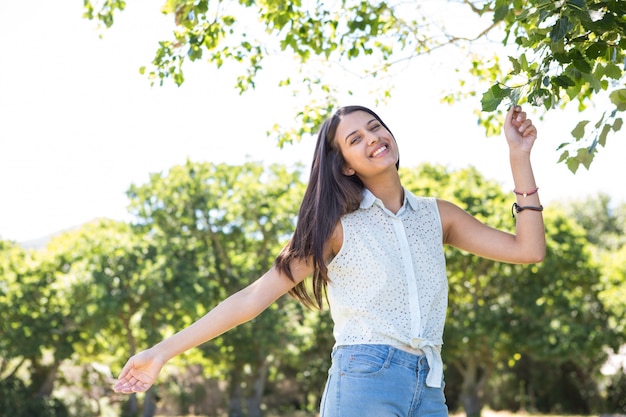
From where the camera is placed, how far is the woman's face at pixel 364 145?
2.89 meters

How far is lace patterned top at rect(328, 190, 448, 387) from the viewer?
8.79ft

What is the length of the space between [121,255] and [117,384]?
73.3 ft

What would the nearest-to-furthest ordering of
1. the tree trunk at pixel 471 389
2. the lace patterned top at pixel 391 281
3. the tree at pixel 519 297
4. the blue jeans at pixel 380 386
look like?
the blue jeans at pixel 380 386, the lace patterned top at pixel 391 281, the tree at pixel 519 297, the tree trunk at pixel 471 389

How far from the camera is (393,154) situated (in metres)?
2.91

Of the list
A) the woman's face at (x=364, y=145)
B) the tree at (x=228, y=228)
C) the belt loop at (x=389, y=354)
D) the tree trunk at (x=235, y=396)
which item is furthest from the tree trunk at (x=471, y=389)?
the belt loop at (x=389, y=354)

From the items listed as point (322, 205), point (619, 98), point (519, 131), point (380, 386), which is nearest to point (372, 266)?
point (322, 205)

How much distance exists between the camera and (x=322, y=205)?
113 inches

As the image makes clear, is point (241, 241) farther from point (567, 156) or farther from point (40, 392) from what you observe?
point (567, 156)

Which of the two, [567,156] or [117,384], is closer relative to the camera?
[117,384]

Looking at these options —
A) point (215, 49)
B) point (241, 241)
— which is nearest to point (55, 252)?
point (241, 241)

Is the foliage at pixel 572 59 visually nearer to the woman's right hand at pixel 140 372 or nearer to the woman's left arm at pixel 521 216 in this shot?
the woman's left arm at pixel 521 216

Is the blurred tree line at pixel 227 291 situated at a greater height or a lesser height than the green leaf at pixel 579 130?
greater

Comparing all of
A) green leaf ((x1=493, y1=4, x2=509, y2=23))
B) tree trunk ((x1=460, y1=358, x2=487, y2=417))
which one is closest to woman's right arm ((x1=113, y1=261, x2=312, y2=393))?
green leaf ((x1=493, y1=4, x2=509, y2=23))

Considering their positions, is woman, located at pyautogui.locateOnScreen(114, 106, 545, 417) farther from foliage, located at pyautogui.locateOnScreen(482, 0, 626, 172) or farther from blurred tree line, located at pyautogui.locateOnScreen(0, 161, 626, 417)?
blurred tree line, located at pyautogui.locateOnScreen(0, 161, 626, 417)
